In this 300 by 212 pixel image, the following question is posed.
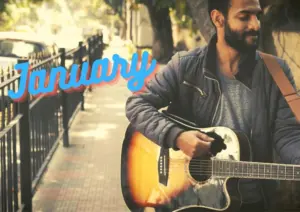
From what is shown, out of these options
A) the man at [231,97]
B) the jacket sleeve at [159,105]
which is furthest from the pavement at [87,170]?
the man at [231,97]

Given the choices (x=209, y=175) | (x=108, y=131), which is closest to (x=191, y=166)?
(x=209, y=175)

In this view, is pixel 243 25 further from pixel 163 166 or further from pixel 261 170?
pixel 163 166

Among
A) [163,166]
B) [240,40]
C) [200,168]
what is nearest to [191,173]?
[200,168]

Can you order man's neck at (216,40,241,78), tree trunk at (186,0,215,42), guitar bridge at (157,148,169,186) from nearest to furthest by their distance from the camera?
man's neck at (216,40,241,78) → guitar bridge at (157,148,169,186) → tree trunk at (186,0,215,42)

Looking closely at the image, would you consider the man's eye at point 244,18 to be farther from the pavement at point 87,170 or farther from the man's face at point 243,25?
the pavement at point 87,170

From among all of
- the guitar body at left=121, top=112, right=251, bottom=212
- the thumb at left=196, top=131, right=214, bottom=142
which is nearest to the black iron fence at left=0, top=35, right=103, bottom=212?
the guitar body at left=121, top=112, right=251, bottom=212

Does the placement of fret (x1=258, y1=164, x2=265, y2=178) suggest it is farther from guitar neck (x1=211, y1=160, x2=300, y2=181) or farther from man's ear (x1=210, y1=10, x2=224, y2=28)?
man's ear (x1=210, y1=10, x2=224, y2=28)

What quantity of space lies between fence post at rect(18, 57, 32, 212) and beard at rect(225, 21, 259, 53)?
7.49 feet

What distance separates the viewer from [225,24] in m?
4.35

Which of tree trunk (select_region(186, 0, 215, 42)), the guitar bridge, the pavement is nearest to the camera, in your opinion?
the guitar bridge

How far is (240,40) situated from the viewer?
4.31m

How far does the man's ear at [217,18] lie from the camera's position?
4.36 meters

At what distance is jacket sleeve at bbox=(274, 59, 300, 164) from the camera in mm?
4328

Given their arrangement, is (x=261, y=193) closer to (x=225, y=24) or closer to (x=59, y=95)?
(x=225, y=24)
